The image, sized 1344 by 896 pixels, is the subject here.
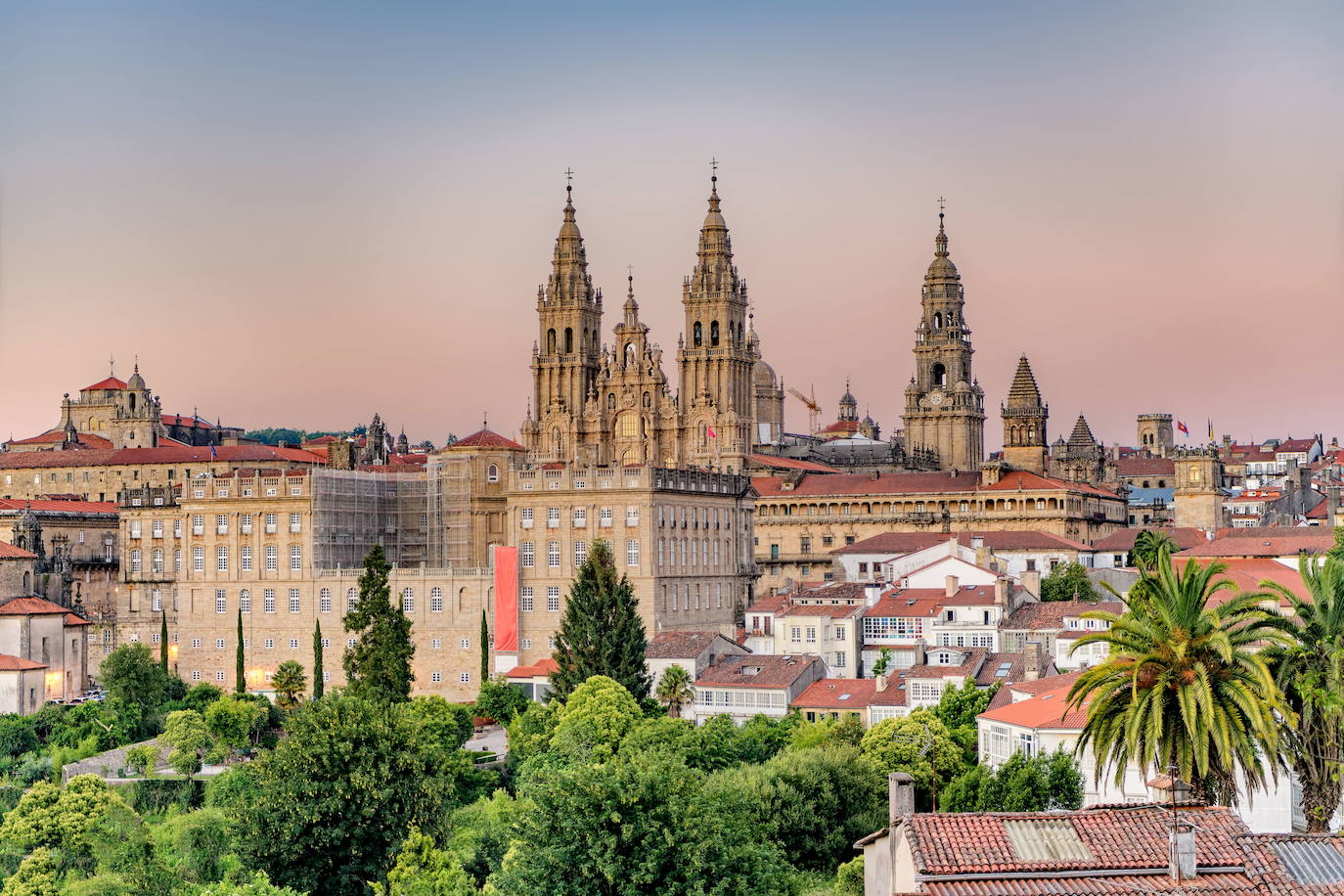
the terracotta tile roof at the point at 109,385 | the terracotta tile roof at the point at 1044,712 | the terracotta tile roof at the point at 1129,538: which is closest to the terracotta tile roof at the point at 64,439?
the terracotta tile roof at the point at 109,385

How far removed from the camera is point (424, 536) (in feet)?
288

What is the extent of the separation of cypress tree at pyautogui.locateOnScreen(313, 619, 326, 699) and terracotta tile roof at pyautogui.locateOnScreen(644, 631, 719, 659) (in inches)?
563

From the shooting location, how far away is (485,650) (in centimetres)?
7800

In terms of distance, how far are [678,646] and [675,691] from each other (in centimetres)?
377

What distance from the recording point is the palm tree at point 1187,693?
30.7 m

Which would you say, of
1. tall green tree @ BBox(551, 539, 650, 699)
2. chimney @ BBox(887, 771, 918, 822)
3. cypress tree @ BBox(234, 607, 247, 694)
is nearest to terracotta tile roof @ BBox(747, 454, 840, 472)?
cypress tree @ BBox(234, 607, 247, 694)

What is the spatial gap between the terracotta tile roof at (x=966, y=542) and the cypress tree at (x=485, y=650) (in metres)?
22.1

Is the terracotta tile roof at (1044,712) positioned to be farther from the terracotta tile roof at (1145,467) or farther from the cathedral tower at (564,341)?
the terracotta tile roof at (1145,467)

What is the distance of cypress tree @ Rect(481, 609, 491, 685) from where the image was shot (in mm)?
77562

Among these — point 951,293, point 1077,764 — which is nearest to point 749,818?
point 1077,764

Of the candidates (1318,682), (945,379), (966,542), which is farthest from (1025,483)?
(1318,682)

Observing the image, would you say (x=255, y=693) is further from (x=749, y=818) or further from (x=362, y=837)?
(x=749, y=818)

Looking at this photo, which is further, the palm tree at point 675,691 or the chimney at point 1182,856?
the palm tree at point 675,691

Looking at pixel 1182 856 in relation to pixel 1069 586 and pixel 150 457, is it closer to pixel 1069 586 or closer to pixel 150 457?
pixel 1069 586
